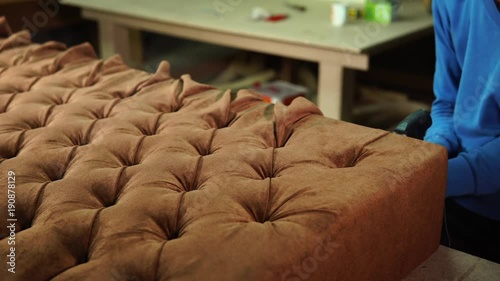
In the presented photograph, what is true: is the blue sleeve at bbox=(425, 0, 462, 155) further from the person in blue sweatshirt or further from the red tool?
the red tool

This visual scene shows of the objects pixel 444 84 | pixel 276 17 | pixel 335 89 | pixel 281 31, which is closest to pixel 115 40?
pixel 276 17

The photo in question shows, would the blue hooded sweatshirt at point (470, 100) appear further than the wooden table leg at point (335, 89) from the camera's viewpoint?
No

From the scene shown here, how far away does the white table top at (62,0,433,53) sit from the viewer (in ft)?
7.34

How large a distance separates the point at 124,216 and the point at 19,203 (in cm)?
19

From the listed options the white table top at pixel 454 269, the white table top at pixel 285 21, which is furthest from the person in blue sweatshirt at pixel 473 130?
the white table top at pixel 285 21

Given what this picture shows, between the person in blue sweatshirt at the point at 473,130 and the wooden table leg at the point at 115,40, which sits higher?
the person in blue sweatshirt at the point at 473,130

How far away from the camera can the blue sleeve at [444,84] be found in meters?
1.46

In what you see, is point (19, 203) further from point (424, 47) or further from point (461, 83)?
point (424, 47)

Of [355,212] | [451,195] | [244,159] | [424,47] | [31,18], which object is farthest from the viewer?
[31,18]

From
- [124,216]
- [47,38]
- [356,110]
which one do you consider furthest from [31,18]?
[124,216]

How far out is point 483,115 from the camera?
→ 140 cm

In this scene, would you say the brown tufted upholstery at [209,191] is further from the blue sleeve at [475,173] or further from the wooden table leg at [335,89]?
the wooden table leg at [335,89]

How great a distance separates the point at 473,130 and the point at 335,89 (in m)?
0.85

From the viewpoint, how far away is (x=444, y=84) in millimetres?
1515
